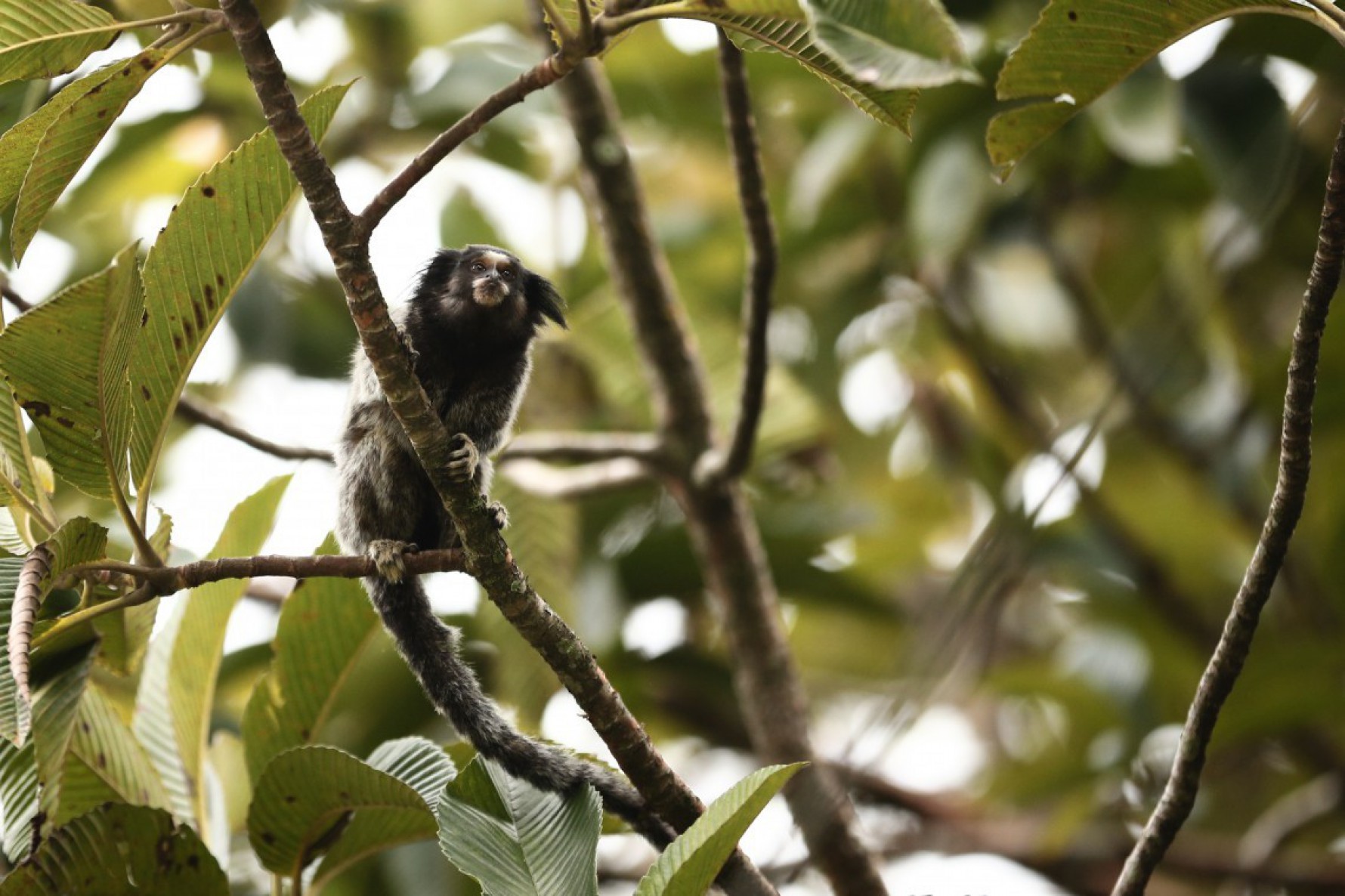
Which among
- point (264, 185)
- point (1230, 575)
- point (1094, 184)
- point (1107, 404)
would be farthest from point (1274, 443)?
point (264, 185)

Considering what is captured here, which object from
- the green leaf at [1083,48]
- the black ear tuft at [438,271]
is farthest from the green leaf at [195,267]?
the black ear tuft at [438,271]

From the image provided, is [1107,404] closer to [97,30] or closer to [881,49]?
[881,49]

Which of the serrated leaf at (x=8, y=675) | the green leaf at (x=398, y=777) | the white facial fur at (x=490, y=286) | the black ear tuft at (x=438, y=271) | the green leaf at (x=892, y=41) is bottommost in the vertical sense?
the green leaf at (x=398, y=777)

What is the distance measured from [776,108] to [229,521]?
327cm

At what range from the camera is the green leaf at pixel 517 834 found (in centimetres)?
205

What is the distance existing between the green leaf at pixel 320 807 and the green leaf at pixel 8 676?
517 millimetres

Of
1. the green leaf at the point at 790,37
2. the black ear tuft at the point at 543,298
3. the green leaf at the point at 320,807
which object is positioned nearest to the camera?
the green leaf at the point at 790,37

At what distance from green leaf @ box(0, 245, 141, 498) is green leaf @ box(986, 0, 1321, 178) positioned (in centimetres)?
124

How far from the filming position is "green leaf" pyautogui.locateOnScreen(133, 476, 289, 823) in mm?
2744

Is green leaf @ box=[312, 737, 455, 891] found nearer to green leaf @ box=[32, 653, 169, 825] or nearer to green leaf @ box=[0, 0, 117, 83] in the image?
green leaf @ box=[32, 653, 169, 825]

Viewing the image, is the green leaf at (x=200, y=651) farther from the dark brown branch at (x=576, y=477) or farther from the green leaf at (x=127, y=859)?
the dark brown branch at (x=576, y=477)

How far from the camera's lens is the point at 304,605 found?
2.67 meters

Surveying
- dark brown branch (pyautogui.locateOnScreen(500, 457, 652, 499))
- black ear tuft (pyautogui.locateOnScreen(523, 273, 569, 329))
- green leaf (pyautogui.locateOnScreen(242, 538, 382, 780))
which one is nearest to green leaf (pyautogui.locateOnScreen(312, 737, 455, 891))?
green leaf (pyautogui.locateOnScreen(242, 538, 382, 780))

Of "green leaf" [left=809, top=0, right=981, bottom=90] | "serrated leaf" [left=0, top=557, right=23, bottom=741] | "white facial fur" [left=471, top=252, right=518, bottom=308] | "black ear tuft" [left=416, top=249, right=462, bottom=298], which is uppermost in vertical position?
"black ear tuft" [left=416, top=249, right=462, bottom=298]
